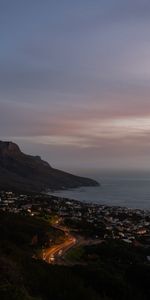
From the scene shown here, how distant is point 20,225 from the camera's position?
3984 centimetres

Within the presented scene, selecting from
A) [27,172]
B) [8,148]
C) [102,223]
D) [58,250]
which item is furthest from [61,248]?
[8,148]

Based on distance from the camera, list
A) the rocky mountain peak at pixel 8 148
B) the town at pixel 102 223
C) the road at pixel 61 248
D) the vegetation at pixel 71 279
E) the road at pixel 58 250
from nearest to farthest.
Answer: the vegetation at pixel 71 279, the road at pixel 61 248, the road at pixel 58 250, the town at pixel 102 223, the rocky mountain peak at pixel 8 148

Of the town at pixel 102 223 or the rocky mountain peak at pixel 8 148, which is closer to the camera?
the town at pixel 102 223

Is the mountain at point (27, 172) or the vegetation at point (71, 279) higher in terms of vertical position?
the mountain at point (27, 172)

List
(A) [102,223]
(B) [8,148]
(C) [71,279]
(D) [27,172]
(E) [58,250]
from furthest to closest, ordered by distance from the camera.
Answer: (B) [8,148] < (D) [27,172] < (A) [102,223] < (E) [58,250] < (C) [71,279]

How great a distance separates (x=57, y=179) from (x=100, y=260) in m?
142

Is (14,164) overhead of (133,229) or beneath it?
overhead

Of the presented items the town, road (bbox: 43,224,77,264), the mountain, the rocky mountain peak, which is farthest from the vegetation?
the rocky mountain peak

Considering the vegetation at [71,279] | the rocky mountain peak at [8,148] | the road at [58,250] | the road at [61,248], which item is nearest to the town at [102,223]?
the road at [61,248]

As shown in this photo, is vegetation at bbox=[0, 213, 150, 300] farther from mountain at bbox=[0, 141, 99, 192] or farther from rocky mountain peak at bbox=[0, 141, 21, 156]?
rocky mountain peak at bbox=[0, 141, 21, 156]

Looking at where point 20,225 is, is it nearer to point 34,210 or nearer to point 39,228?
point 39,228

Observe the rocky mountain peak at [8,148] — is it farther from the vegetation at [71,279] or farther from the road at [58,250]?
the vegetation at [71,279]

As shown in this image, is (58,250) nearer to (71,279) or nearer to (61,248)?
(61,248)

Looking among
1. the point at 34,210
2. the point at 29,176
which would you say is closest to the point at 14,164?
the point at 29,176
